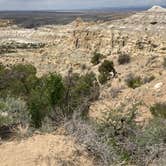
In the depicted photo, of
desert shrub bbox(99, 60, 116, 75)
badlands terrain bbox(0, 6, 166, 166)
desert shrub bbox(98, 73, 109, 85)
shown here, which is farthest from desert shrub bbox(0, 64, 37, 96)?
desert shrub bbox(99, 60, 116, 75)

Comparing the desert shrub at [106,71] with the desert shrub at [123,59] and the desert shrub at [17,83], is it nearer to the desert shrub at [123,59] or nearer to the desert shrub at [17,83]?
the desert shrub at [123,59]

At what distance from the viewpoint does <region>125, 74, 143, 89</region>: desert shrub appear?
74.8 feet

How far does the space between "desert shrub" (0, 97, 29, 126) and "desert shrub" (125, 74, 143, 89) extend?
40.2 feet

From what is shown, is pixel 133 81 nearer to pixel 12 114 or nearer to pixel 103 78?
pixel 103 78

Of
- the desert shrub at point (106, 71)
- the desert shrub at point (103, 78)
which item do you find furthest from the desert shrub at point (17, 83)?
the desert shrub at point (106, 71)

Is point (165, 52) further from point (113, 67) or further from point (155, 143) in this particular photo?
point (155, 143)

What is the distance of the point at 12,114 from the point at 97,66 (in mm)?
25249

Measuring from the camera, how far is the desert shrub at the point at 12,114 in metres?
9.53

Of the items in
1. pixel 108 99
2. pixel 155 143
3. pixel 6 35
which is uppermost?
pixel 155 143

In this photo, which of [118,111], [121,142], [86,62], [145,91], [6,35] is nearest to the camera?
[121,142]

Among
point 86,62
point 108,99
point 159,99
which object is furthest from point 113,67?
point 159,99

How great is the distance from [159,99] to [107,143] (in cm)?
1031

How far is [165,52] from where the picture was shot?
32.7 meters

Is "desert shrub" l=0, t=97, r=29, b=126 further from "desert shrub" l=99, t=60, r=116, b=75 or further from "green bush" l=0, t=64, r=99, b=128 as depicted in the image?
"desert shrub" l=99, t=60, r=116, b=75
